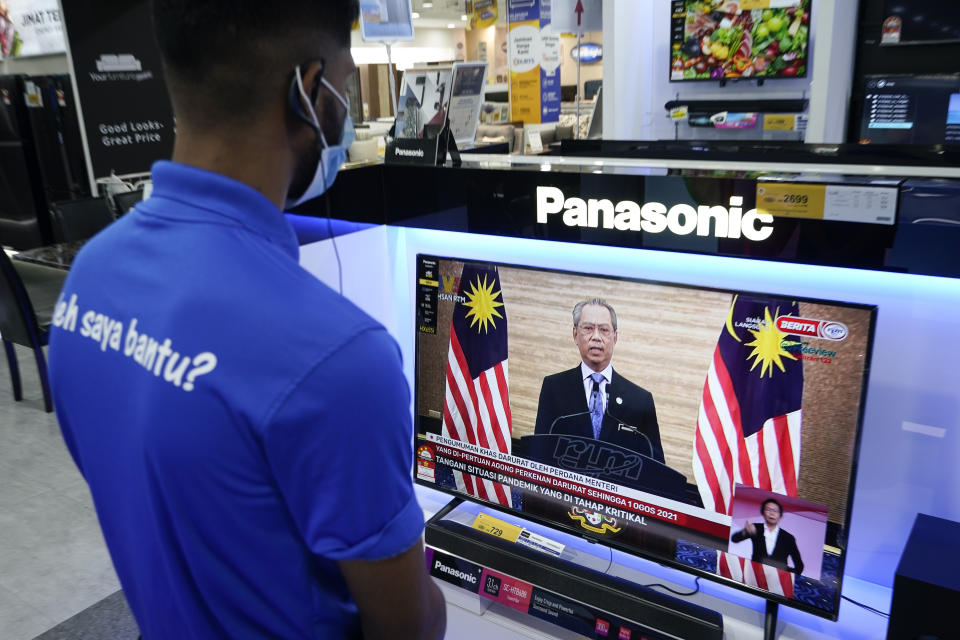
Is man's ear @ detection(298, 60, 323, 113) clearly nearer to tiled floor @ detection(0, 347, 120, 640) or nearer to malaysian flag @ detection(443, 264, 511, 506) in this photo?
malaysian flag @ detection(443, 264, 511, 506)

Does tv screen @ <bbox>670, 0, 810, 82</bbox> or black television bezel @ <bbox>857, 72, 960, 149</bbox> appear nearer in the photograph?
black television bezel @ <bbox>857, 72, 960, 149</bbox>

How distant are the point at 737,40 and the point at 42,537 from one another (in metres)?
4.87

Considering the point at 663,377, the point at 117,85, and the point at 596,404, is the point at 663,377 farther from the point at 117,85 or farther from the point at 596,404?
the point at 117,85

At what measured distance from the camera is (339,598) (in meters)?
0.87

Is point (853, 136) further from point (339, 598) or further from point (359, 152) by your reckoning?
point (359, 152)

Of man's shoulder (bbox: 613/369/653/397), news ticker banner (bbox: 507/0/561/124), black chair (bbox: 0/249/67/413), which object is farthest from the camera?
news ticker banner (bbox: 507/0/561/124)

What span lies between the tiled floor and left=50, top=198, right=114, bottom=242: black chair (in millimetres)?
1267

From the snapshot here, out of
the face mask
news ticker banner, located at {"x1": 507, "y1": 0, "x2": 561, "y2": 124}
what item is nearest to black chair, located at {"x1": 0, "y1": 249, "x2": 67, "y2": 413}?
the face mask

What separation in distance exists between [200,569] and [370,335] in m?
0.31

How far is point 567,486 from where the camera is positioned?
5.34 ft

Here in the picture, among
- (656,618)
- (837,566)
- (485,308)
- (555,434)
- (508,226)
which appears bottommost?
(656,618)

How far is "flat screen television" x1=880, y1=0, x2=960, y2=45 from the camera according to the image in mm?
4184

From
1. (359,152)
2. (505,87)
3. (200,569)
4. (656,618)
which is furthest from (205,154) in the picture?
(505,87)

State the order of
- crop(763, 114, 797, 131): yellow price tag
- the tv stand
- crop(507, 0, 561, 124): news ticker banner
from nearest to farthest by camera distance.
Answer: the tv stand < crop(763, 114, 797, 131): yellow price tag < crop(507, 0, 561, 124): news ticker banner
